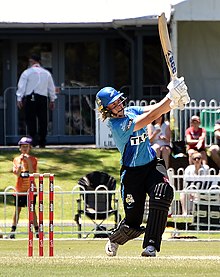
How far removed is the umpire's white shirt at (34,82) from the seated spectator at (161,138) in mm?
3213

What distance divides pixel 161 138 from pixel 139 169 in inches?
364

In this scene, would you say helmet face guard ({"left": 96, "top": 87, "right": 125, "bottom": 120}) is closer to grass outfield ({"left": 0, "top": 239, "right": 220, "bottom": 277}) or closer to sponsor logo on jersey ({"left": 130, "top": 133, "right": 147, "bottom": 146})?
sponsor logo on jersey ({"left": 130, "top": 133, "right": 147, "bottom": 146})

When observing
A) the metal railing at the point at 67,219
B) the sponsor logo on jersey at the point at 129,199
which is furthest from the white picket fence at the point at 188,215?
the sponsor logo on jersey at the point at 129,199

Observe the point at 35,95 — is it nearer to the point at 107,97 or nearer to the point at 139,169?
the point at 107,97

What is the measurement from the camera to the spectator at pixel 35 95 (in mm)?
22016

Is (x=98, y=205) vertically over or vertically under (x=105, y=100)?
under

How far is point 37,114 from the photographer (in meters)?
22.3

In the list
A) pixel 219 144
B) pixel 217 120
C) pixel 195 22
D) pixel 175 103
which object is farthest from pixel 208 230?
pixel 195 22

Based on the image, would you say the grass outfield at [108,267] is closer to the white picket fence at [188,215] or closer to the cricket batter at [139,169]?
the cricket batter at [139,169]

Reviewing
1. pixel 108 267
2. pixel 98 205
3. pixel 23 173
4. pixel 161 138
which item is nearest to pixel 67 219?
pixel 98 205

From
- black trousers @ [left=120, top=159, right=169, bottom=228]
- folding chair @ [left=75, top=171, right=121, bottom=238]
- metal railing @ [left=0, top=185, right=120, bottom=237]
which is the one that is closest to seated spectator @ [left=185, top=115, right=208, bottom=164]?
metal railing @ [left=0, top=185, right=120, bottom=237]

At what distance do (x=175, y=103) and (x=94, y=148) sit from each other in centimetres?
1258

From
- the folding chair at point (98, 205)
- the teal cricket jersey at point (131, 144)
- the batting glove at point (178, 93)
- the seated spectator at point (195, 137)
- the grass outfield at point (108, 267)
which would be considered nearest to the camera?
the grass outfield at point (108, 267)

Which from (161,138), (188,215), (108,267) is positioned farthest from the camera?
(161,138)
